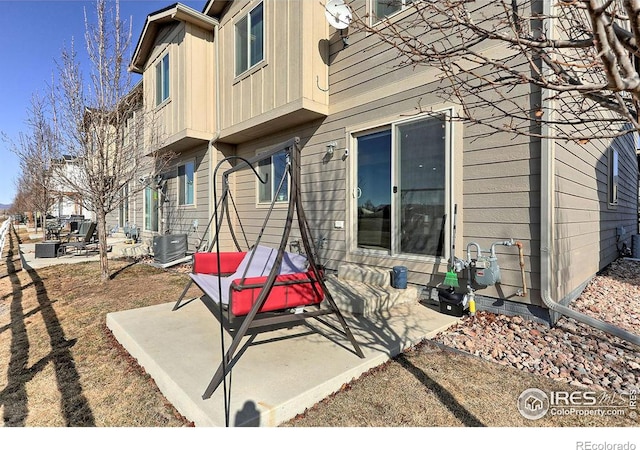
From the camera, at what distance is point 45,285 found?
A: 6.11 meters

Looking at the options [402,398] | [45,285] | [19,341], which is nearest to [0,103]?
[45,285]

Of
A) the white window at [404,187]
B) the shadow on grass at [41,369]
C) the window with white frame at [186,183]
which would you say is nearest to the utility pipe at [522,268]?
the white window at [404,187]

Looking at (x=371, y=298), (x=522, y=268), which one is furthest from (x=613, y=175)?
(x=371, y=298)

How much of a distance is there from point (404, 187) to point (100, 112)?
5.47 m

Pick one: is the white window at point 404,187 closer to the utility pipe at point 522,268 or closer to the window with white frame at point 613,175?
the utility pipe at point 522,268

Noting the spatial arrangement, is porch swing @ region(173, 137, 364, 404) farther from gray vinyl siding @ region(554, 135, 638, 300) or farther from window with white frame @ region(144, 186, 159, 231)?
window with white frame @ region(144, 186, 159, 231)

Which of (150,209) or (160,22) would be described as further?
(150,209)

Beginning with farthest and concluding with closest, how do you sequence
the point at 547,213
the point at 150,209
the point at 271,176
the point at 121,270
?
1. the point at 150,209
2. the point at 121,270
3. the point at 271,176
4. the point at 547,213

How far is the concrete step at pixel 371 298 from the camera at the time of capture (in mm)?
4039

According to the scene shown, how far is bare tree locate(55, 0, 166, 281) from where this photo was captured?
581 cm

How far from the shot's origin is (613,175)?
6.88 m

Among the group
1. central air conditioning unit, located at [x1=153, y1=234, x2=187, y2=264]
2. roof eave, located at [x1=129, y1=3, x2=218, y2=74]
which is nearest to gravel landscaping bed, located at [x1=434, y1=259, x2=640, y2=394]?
central air conditioning unit, located at [x1=153, y1=234, x2=187, y2=264]

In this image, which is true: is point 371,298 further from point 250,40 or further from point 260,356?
point 250,40

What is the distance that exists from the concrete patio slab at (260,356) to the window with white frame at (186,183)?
18.0 feet
